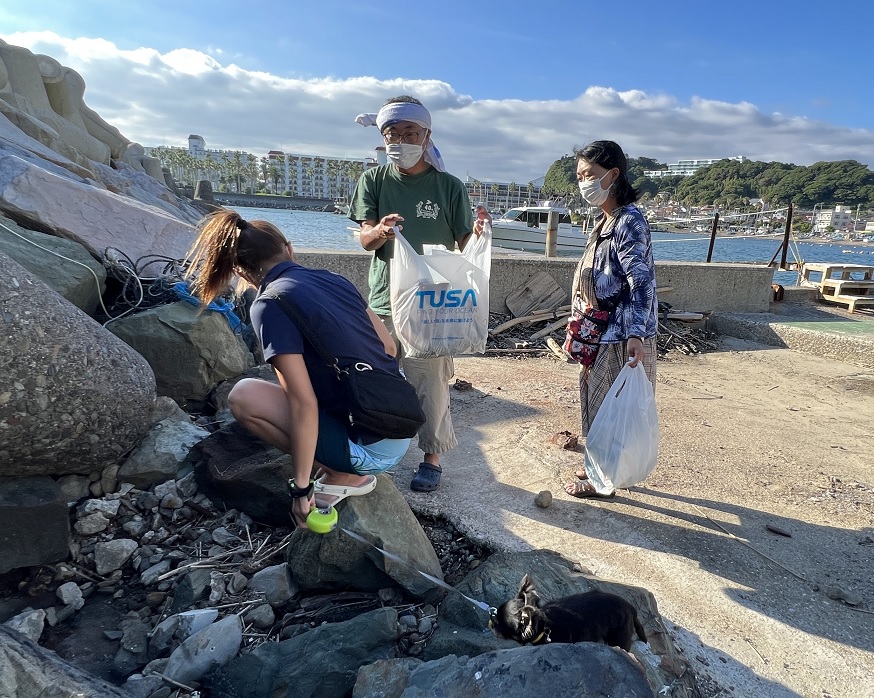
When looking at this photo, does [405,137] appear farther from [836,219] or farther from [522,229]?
[836,219]

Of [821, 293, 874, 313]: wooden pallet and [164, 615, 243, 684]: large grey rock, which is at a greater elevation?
[821, 293, 874, 313]: wooden pallet

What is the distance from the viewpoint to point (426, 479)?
3244 mm

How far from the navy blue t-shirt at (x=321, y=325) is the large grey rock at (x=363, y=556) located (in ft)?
1.64

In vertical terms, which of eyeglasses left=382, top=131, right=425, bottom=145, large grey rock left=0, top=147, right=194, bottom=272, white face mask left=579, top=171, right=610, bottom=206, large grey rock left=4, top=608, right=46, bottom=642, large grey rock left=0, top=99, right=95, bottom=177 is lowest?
large grey rock left=4, top=608, right=46, bottom=642

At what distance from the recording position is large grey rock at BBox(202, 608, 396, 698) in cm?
180

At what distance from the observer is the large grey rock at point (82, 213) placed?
402 centimetres

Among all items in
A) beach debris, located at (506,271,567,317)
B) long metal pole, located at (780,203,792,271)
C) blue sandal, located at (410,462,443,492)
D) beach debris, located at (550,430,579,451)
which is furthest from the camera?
long metal pole, located at (780,203,792,271)

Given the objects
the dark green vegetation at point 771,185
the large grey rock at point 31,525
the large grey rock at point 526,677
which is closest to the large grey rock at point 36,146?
the large grey rock at point 31,525

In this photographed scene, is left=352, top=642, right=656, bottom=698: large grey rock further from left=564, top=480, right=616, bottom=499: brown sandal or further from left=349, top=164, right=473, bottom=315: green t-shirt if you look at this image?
left=349, top=164, right=473, bottom=315: green t-shirt

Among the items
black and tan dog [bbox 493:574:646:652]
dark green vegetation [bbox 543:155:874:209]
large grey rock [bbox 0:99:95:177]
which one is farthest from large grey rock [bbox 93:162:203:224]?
dark green vegetation [bbox 543:155:874:209]

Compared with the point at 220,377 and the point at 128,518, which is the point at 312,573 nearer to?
the point at 128,518

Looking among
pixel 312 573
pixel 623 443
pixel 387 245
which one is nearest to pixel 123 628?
pixel 312 573

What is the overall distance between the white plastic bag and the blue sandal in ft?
3.06

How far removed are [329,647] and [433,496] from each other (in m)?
1.35
